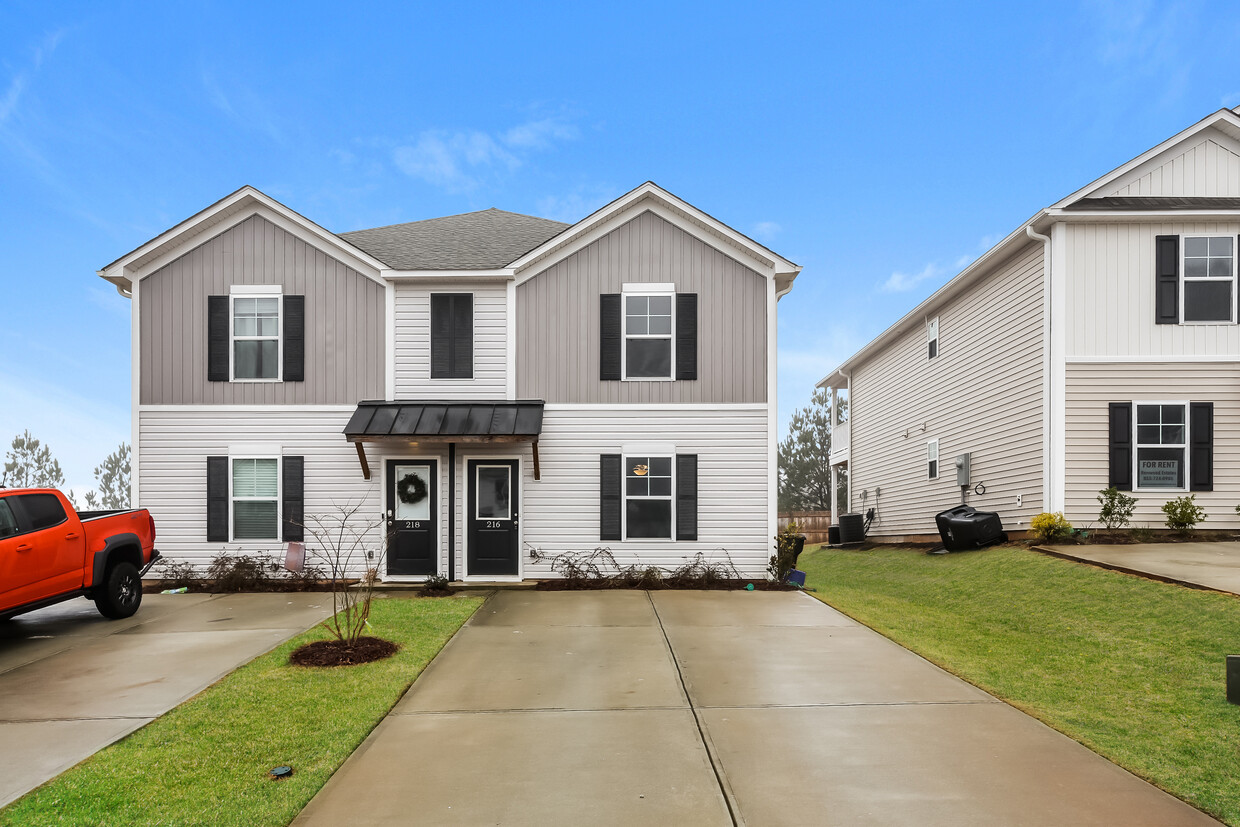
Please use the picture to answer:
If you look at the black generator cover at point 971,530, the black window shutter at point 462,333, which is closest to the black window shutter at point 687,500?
the black window shutter at point 462,333

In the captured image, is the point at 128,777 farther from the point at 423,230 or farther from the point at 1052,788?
the point at 423,230

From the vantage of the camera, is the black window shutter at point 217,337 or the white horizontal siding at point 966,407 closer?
the black window shutter at point 217,337

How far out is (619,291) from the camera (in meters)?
14.7

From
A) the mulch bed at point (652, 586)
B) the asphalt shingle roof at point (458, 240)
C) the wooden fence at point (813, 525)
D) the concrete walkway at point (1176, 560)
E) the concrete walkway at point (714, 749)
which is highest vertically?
the asphalt shingle roof at point (458, 240)

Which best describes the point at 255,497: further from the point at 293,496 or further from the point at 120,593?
the point at 120,593

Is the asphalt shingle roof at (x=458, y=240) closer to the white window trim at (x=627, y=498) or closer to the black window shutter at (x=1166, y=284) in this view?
the white window trim at (x=627, y=498)

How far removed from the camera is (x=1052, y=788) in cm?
500

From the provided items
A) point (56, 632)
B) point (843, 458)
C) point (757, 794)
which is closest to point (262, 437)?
Result: point (56, 632)

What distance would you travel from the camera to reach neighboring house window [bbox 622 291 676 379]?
14.6m

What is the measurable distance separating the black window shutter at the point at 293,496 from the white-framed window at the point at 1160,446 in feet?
48.5

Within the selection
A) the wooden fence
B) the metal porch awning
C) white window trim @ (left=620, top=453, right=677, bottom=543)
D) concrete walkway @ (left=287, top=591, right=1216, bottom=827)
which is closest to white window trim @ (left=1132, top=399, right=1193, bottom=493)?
white window trim @ (left=620, top=453, right=677, bottom=543)

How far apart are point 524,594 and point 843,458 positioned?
18.9 meters

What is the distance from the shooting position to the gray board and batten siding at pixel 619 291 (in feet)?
47.8

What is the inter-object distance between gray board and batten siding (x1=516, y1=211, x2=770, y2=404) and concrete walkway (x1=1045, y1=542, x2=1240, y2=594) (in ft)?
19.0
